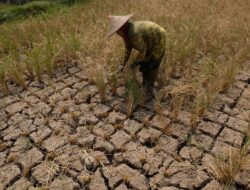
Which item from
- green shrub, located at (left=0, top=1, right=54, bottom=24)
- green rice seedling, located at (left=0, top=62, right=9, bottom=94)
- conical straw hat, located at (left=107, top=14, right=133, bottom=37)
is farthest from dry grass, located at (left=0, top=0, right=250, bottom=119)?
conical straw hat, located at (left=107, top=14, right=133, bottom=37)

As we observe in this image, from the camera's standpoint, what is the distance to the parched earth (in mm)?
2963

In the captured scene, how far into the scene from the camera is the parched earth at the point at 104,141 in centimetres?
296

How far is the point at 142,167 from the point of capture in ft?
10.1

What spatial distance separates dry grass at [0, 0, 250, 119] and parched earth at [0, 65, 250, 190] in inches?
9.5

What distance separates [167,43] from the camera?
16.6 ft

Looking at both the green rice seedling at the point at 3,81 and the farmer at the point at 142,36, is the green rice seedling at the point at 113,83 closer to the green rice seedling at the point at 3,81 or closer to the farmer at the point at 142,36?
the farmer at the point at 142,36

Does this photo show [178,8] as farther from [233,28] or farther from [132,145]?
[132,145]

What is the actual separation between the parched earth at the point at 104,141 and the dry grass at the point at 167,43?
0.79 ft

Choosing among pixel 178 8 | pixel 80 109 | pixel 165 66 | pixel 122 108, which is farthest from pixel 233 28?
pixel 80 109

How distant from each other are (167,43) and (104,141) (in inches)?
90.8

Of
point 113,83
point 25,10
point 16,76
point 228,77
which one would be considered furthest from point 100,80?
point 25,10

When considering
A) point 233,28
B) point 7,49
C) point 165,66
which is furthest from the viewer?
point 233,28

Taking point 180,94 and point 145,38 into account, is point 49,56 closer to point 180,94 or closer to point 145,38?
point 145,38

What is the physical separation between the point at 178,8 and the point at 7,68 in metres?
3.90
